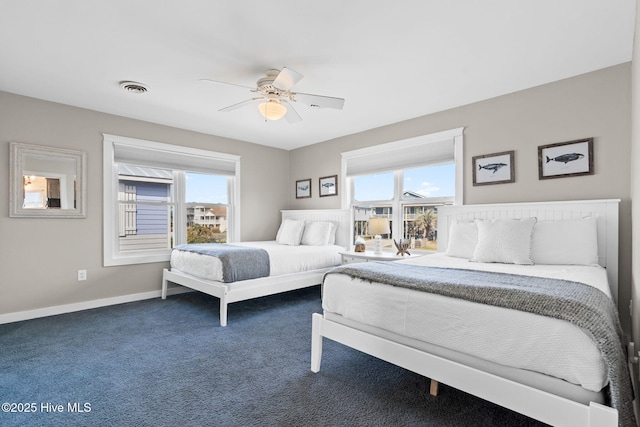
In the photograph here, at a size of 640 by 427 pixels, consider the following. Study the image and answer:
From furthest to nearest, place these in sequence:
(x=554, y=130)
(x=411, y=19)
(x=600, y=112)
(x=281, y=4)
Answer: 1. (x=554, y=130)
2. (x=600, y=112)
3. (x=411, y=19)
4. (x=281, y=4)

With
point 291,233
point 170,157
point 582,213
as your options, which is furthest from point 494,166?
point 170,157

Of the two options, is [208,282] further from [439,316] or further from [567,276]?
[567,276]

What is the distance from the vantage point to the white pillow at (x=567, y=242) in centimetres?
254

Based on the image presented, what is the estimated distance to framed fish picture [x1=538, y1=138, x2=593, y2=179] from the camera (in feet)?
9.34

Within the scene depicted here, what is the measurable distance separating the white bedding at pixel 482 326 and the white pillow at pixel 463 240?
2.65ft

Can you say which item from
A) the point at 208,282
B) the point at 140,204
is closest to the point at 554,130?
the point at 208,282

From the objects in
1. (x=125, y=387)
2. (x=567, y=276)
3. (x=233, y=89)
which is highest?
(x=233, y=89)

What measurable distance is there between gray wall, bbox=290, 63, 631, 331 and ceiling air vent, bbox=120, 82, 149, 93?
10.2ft

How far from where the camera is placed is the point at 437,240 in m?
3.81

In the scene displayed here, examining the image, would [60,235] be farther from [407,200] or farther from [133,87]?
[407,200]

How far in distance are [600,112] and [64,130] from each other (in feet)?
17.6

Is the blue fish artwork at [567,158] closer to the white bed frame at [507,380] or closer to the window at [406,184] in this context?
the white bed frame at [507,380]

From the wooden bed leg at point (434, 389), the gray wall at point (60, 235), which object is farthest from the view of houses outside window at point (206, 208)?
the wooden bed leg at point (434, 389)

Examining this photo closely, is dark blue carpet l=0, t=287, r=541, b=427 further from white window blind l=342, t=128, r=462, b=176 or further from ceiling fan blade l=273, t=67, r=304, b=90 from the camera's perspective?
white window blind l=342, t=128, r=462, b=176
